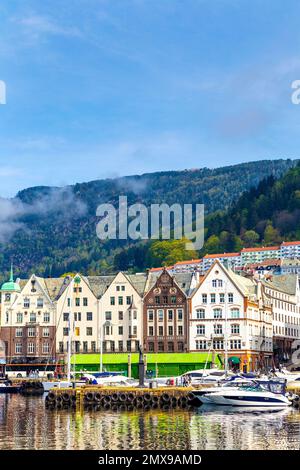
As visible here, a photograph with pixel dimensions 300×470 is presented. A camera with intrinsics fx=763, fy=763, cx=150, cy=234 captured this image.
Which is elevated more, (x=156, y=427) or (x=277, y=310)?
(x=277, y=310)

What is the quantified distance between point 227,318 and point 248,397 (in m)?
56.6

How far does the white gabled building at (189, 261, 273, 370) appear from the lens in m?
142

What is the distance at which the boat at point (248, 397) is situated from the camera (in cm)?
8644

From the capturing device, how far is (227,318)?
142875 mm

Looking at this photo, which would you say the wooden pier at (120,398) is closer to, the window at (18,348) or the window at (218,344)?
the window at (218,344)

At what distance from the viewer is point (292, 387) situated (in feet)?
334

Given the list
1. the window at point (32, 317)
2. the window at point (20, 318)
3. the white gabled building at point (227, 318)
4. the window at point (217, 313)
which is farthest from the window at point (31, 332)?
the window at point (217, 313)

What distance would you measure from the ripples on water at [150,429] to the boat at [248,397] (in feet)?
3.25

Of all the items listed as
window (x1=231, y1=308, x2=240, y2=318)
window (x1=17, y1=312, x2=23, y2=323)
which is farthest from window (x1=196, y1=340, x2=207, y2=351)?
window (x1=17, y1=312, x2=23, y2=323)

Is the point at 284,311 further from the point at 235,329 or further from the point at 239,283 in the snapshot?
the point at 235,329
